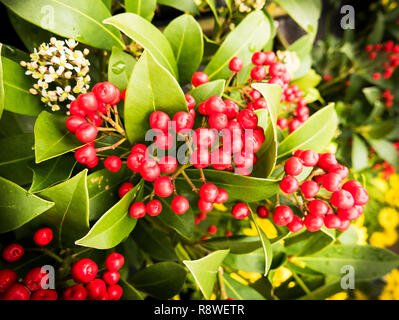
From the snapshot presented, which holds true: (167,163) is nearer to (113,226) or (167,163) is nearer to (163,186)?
(163,186)

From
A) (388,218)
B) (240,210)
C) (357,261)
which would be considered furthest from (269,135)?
(388,218)

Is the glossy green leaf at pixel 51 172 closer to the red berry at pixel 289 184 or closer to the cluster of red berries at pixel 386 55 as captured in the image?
the red berry at pixel 289 184

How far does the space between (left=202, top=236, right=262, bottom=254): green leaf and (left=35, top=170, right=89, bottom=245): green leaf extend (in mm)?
354

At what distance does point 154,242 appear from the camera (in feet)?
2.51

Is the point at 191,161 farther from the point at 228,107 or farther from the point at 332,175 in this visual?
the point at 332,175

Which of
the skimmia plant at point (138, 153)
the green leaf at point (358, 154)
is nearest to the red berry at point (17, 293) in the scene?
the skimmia plant at point (138, 153)

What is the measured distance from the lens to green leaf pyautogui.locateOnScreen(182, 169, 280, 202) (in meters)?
0.52

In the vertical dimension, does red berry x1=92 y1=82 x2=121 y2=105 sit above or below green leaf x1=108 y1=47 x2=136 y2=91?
below

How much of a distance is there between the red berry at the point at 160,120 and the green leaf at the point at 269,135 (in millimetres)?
154

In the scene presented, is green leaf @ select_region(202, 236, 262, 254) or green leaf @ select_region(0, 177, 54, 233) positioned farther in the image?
green leaf @ select_region(202, 236, 262, 254)

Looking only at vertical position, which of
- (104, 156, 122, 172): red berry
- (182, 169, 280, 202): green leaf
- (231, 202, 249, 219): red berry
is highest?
(104, 156, 122, 172): red berry

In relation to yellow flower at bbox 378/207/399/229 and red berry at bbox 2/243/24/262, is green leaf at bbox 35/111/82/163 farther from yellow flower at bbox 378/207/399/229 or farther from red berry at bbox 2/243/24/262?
yellow flower at bbox 378/207/399/229

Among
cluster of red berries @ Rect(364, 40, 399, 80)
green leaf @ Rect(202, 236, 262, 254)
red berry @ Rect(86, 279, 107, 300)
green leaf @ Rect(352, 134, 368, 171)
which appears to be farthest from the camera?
cluster of red berries @ Rect(364, 40, 399, 80)

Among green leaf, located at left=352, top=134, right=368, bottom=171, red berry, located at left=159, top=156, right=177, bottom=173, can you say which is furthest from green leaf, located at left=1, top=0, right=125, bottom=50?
green leaf, located at left=352, top=134, right=368, bottom=171
